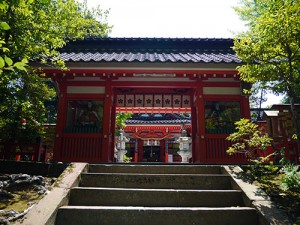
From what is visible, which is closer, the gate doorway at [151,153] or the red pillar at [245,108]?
the red pillar at [245,108]

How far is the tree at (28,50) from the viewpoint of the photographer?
16.0 feet

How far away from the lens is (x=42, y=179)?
15.4 feet

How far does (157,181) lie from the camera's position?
445 centimetres

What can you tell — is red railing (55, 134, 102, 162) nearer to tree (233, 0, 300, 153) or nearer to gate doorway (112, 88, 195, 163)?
gate doorway (112, 88, 195, 163)

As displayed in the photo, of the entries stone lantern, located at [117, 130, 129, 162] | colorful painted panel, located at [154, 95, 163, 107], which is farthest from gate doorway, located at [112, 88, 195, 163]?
stone lantern, located at [117, 130, 129, 162]

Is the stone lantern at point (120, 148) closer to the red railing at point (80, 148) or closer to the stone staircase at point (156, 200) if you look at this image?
the red railing at point (80, 148)


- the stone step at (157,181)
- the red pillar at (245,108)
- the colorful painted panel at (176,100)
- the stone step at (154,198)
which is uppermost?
the colorful painted panel at (176,100)

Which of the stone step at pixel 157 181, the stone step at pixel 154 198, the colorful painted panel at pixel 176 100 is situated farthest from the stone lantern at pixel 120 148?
the stone step at pixel 154 198

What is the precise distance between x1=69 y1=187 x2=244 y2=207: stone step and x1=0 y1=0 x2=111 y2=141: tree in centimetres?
259

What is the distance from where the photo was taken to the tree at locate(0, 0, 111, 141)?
192 inches

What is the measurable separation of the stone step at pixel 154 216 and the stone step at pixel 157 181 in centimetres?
96

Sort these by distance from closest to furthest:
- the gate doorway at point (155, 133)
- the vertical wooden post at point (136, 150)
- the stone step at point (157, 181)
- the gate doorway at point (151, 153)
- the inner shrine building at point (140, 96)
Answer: the stone step at point (157, 181) → the inner shrine building at point (140, 96) → the gate doorway at point (155, 133) → the vertical wooden post at point (136, 150) → the gate doorway at point (151, 153)

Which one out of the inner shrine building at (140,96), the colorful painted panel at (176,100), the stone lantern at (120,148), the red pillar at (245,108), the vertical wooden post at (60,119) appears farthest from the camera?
the stone lantern at (120,148)

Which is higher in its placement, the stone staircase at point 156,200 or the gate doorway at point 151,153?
the gate doorway at point 151,153
